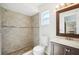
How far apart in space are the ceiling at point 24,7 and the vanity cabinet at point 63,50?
1.61ft

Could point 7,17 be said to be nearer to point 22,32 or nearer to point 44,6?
point 22,32

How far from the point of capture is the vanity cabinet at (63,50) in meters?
1.43

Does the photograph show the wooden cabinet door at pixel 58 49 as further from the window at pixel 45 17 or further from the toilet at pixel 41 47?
the window at pixel 45 17

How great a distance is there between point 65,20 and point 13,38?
2.19 feet

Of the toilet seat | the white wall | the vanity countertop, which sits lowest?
the toilet seat

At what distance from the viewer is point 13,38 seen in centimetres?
157

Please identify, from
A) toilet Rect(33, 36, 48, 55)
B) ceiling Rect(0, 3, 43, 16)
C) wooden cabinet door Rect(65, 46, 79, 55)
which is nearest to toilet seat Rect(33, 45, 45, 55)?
toilet Rect(33, 36, 48, 55)

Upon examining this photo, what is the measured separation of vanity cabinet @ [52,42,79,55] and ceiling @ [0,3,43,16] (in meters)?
0.49

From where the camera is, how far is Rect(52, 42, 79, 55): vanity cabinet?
1428 mm

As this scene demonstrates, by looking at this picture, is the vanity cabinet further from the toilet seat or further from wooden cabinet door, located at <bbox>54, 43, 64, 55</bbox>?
the toilet seat

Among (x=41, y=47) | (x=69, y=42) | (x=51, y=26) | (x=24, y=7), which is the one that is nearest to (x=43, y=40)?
(x=41, y=47)

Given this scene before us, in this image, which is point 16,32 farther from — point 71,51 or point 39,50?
point 71,51

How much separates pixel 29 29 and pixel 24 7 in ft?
0.92
